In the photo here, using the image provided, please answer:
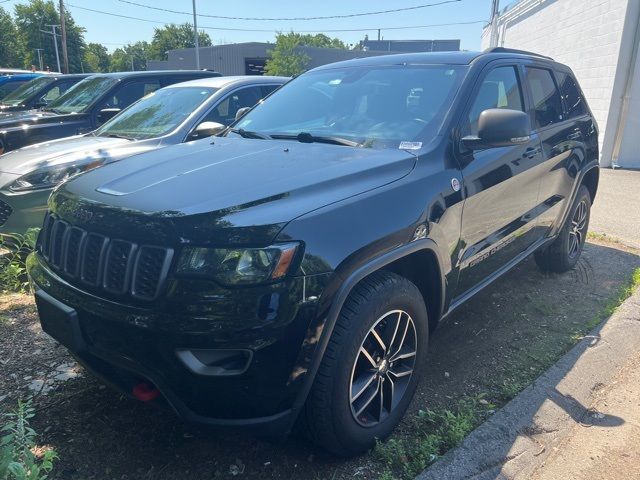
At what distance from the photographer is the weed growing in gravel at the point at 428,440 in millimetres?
2334

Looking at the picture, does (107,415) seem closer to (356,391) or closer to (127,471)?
(127,471)

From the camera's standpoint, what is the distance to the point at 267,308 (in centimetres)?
187

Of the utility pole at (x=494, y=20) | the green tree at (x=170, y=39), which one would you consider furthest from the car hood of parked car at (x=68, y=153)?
the green tree at (x=170, y=39)

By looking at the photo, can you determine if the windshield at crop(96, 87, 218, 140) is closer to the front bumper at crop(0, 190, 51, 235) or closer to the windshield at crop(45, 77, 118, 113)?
the front bumper at crop(0, 190, 51, 235)

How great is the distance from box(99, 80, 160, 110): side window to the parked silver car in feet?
4.21

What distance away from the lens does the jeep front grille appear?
1.93 metres

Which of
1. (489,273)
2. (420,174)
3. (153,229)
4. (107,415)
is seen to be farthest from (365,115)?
(107,415)

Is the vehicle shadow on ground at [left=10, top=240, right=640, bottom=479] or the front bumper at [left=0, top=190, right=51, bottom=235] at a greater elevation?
the front bumper at [left=0, top=190, right=51, bottom=235]

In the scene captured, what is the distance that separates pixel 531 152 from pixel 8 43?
72769 mm

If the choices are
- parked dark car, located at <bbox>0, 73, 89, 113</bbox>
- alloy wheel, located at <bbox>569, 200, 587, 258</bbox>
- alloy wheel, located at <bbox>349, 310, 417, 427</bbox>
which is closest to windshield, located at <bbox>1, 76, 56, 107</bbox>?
parked dark car, located at <bbox>0, 73, 89, 113</bbox>

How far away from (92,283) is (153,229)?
373 mm

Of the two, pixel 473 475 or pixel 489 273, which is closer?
pixel 473 475

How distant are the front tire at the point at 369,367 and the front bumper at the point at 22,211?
3481 millimetres

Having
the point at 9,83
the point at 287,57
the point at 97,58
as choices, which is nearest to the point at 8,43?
the point at 97,58
